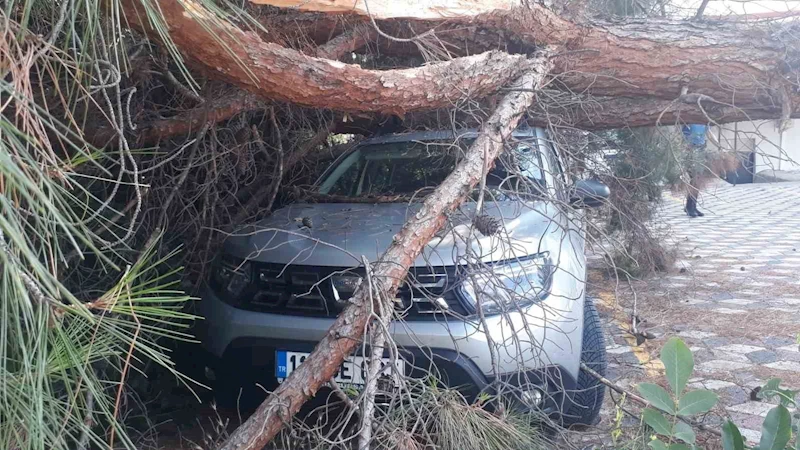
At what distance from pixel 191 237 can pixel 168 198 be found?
1.80 ft

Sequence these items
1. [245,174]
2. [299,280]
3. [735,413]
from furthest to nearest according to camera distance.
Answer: [245,174] → [735,413] → [299,280]

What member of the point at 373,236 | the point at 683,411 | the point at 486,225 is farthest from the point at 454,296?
the point at 683,411

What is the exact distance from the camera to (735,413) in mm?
3928

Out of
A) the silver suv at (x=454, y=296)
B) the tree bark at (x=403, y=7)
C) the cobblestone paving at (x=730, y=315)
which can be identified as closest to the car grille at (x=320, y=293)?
the silver suv at (x=454, y=296)

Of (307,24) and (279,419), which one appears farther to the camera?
(307,24)

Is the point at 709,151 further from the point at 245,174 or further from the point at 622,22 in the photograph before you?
the point at 245,174

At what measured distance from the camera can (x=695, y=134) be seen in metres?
5.75

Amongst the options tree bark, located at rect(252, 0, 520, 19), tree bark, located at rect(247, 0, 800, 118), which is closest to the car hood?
tree bark, located at rect(252, 0, 520, 19)

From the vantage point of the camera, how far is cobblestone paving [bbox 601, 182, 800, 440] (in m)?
4.46

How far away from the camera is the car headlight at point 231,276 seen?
379 centimetres

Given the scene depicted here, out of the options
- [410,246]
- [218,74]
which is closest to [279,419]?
[410,246]

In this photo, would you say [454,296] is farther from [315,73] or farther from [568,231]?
[315,73]

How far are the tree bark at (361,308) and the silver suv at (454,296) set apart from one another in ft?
0.40

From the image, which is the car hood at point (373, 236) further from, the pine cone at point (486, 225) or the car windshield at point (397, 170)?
the car windshield at point (397, 170)
